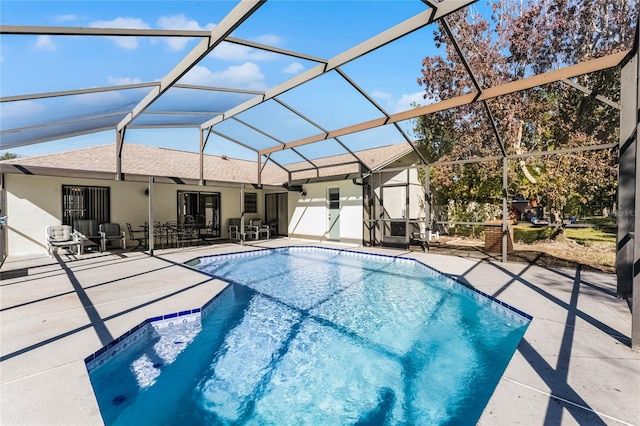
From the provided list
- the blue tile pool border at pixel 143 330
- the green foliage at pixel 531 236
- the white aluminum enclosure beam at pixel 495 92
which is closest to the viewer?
the blue tile pool border at pixel 143 330

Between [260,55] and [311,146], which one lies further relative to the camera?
[311,146]

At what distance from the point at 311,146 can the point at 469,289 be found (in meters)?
7.78

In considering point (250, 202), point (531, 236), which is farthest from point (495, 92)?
point (250, 202)

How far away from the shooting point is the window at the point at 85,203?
10.4 metres

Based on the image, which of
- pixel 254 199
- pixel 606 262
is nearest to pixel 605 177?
pixel 606 262

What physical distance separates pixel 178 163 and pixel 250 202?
394 centimetres

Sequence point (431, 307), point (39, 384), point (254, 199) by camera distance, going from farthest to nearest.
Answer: point (254, 199)
point (431, 307)
point (39, 384)

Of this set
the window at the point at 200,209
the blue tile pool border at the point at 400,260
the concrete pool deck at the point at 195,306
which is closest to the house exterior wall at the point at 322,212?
the blue tile pool border at the point at 400,260

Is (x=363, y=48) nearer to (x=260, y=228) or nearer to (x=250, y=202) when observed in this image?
(x=260, y=228)

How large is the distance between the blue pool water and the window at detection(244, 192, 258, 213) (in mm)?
9990

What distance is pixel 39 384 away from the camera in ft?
8.59

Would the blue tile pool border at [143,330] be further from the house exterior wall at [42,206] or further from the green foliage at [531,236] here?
the green foliage at [531,236]

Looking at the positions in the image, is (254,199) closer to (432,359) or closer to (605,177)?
(432,359)

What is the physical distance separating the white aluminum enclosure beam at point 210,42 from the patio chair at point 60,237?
17.9 feet
